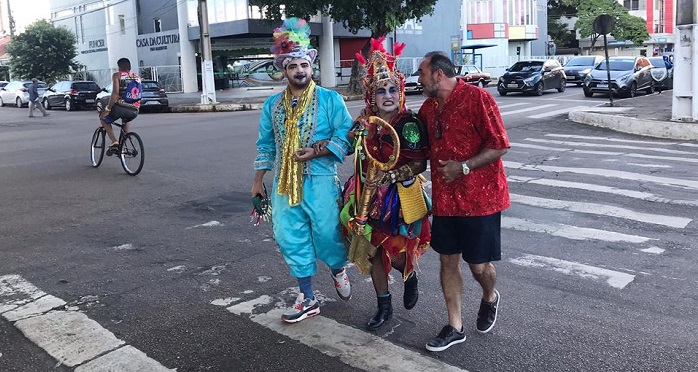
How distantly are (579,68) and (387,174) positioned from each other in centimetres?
3239

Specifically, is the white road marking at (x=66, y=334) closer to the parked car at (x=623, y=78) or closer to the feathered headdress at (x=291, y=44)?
the feathered headdress at (x=291, y=44)

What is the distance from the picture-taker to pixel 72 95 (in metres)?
30.1

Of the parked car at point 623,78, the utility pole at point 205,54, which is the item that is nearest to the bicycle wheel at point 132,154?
the utility pole at point 205,54

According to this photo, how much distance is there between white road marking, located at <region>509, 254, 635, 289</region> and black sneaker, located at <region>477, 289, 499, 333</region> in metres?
1.36

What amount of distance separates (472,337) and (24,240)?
475 centimetres

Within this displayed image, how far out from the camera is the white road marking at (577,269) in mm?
5117

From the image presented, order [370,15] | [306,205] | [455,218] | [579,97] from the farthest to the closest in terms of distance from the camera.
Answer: [370,15] → [579,97] → [306,205] → [455,218]

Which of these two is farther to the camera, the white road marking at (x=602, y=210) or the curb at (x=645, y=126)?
the curb at (x=645, y=126)

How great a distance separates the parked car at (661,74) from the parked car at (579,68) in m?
4.68

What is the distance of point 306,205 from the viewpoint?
4176mm

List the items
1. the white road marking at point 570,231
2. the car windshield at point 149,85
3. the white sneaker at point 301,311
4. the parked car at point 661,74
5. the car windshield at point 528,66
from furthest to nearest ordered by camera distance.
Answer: the car windshield at point 528,66, the car windshield at point 149,85, the parked car at point 661,74, the white road marking at point 570,231, the white sneaker at point 301,311

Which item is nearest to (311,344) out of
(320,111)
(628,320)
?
(320,111)

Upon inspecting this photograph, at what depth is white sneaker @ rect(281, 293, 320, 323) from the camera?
435 centimetres

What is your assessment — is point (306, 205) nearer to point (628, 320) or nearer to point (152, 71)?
point (628, 320)
